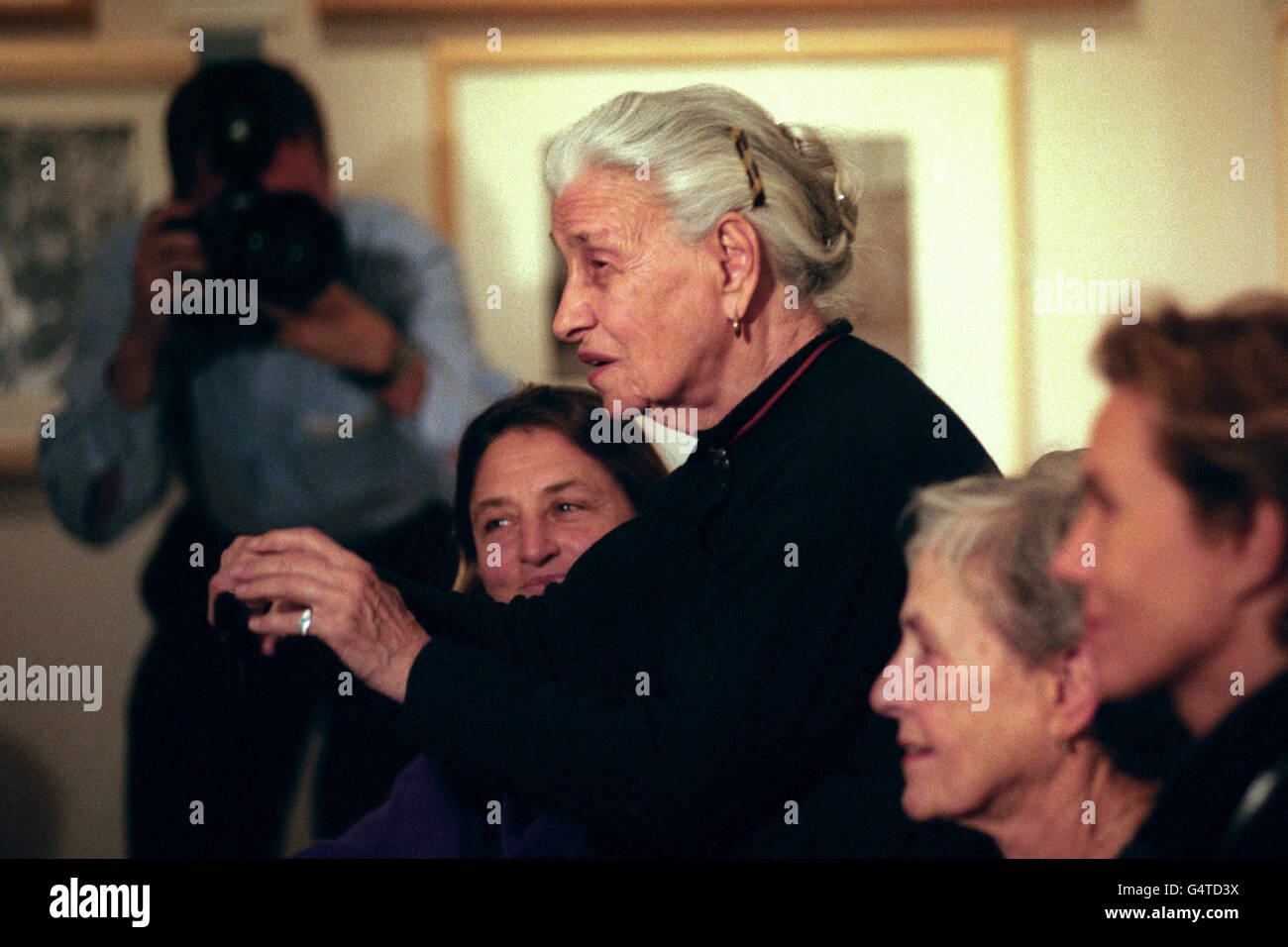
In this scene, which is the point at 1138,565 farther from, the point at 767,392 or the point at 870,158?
the point at 870,158

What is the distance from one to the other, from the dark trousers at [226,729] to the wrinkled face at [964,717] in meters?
0.62

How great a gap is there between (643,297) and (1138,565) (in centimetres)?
42

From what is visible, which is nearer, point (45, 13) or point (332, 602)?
point (332, 602)

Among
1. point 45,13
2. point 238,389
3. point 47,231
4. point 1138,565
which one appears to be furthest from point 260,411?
point 1138,565

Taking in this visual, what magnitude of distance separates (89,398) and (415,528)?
0.50 metres

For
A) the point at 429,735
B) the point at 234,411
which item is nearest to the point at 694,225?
the point at 429,735

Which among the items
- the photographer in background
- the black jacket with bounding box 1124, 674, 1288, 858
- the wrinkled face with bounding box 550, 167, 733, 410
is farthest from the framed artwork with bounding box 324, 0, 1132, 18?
the black jacket with bounding box 1124, 674, 1288, 858

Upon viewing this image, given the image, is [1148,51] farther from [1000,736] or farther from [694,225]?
[1000,736]

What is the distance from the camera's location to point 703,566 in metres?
1.00

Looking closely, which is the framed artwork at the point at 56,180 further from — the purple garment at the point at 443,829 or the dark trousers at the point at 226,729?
the purple garment at the point at 443,829

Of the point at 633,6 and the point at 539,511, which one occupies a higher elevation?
the point at 633,6

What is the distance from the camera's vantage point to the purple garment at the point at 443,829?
42.1 inches

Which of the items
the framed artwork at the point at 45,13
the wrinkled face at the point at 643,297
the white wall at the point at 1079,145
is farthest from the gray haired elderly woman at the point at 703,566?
the framed artwork at the point at 45,13
